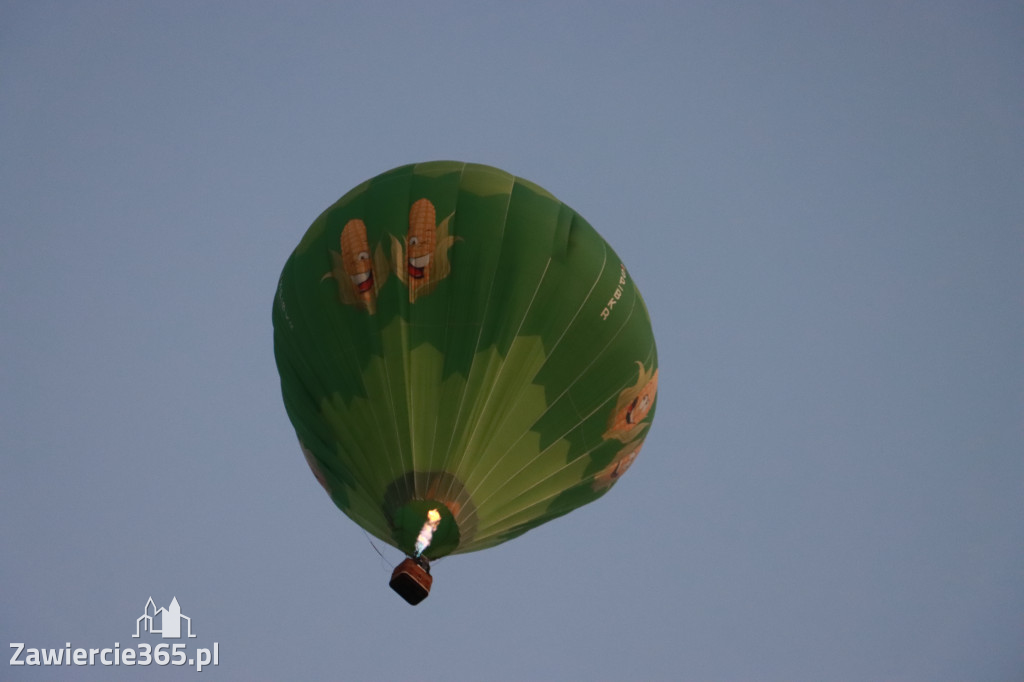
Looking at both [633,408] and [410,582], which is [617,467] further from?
[410,582]

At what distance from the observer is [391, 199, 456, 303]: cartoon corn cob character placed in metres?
12.7

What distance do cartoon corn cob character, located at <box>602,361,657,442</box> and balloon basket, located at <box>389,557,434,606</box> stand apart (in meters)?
2.87

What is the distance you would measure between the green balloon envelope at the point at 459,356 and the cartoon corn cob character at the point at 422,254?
0.02 meters

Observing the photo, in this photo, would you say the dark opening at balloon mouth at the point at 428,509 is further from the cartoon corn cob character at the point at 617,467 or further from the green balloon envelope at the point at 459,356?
the cartoon corn cob character at the point at 617,467

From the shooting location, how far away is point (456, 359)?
12453 mm

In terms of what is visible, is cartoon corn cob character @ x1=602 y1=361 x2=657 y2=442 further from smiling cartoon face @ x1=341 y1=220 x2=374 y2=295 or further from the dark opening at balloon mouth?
smiling cartoon face @ x1=341 y1=220 x2=374 y2=295

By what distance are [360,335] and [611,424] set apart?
10.00 ft

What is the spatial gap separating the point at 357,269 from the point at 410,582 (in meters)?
3.57

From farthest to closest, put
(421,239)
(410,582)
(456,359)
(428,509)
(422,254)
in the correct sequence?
(421,239) < (422,254) < (456,359) < (428,509) < (410,582)

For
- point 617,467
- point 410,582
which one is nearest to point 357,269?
point 410,582

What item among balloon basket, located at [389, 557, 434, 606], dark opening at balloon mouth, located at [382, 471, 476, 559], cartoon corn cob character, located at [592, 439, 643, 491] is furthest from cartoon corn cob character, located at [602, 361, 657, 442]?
balloon basket, located at [389, 557, 434, 606]

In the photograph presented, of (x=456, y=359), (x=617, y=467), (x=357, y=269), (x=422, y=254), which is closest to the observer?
(x=456, y=359)

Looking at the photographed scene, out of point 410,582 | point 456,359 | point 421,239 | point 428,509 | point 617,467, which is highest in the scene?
point 421,239

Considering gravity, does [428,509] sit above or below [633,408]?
below
